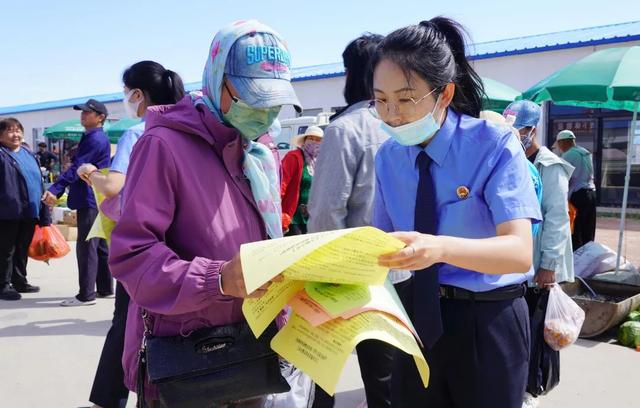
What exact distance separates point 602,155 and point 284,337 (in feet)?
45.0

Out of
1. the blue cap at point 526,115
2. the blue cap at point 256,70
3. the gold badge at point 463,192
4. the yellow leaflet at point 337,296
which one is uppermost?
the blue cap at point 256,70

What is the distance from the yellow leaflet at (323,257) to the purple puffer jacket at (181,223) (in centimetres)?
20

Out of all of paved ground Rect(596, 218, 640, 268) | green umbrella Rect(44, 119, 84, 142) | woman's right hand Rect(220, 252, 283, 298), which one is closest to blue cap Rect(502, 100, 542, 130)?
woman's right hand Rect(220, 252, 283, 298)

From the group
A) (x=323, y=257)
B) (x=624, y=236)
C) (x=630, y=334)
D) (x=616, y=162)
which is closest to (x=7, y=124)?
(x=323, y=257)

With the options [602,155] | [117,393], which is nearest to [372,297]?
[117,393]

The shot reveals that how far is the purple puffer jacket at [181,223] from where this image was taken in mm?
1312

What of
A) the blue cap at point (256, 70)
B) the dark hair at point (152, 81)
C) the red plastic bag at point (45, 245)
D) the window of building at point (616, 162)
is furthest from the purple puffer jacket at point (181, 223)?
the window of building at point (616, 162)

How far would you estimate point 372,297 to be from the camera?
4.10 feet

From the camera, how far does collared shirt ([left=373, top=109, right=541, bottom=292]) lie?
1.53 m

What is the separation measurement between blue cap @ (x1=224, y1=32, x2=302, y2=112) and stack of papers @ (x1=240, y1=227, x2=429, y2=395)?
1.48 ft

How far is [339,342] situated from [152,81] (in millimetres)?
2407

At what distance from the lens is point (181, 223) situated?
4.69ft

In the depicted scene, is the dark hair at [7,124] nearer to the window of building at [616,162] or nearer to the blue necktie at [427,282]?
the blue necktie at [427,282]

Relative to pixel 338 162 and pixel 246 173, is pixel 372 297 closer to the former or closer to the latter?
pixel 246 173
